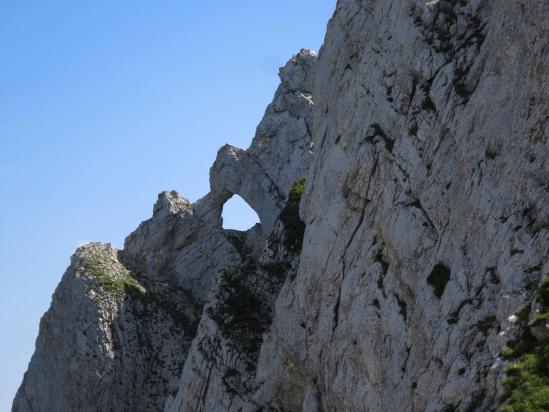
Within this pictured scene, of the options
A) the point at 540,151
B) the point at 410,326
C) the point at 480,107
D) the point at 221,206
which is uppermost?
the point at 221,206

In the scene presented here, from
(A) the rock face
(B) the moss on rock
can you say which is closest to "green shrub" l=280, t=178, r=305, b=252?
(A) the rock face

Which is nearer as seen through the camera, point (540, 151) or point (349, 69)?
point (540, 151)

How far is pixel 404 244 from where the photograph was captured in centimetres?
4384

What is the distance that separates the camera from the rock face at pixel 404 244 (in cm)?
3631

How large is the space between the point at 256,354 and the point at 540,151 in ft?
88.1

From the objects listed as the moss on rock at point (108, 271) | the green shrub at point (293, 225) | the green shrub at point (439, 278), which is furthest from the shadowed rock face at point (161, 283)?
the green shrub at point (439, 278)

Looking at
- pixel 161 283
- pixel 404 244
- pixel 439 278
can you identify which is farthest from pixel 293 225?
pixel 439 278

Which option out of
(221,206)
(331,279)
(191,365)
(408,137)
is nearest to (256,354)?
(191,365)

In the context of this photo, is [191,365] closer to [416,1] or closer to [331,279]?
[331,279]

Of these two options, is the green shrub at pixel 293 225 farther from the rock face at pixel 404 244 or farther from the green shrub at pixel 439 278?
the green shrub at pixel 439 278

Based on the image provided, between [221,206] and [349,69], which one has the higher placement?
[221,206]

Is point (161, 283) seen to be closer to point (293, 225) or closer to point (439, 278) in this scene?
point (293, 225)

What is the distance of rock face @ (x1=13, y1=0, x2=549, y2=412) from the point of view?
3631 centimetres

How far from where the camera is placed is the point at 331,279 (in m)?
49.3
